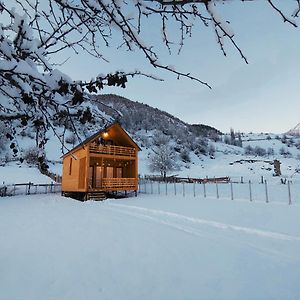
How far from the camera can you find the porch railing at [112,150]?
22973mm

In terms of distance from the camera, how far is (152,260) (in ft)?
19.1

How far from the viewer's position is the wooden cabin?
22.1m

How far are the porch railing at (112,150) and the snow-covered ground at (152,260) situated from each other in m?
13.1

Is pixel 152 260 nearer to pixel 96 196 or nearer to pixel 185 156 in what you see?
pixel 96 196

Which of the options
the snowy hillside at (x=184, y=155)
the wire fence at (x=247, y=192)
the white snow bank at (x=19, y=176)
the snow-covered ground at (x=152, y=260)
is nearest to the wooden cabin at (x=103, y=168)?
the snowy hillside at (x=184, y=155)

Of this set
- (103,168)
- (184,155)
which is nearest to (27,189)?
(103,168)

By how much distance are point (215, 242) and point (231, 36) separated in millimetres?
6673

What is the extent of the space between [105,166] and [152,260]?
21337 mm

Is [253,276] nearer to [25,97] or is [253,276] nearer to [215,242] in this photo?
[215,242]

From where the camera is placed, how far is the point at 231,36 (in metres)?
1.86

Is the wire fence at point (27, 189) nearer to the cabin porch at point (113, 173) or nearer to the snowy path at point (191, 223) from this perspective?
the cabin porch at point (113, 173)

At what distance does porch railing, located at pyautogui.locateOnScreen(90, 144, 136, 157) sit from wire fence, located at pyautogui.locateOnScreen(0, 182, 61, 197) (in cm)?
1202

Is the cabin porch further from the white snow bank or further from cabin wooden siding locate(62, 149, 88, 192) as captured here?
the white snow bank

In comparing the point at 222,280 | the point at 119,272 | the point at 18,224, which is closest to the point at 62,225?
the point at 18,224
